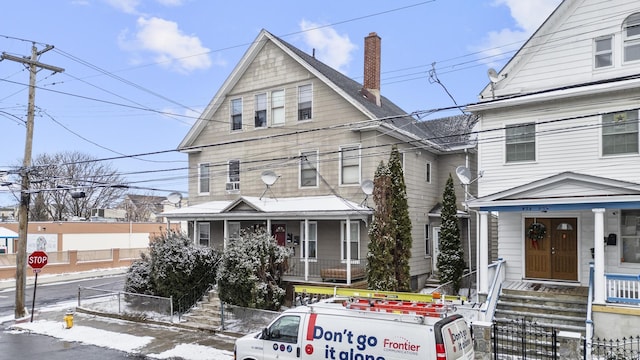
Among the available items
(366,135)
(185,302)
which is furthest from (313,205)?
(185,302)

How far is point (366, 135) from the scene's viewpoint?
20859 millimetres

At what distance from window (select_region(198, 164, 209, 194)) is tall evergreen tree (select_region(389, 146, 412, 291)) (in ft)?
38.1

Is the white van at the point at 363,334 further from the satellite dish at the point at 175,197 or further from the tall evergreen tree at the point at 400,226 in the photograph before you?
the satellite dish at the point at 175,197

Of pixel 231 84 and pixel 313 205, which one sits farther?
pixel 231 84

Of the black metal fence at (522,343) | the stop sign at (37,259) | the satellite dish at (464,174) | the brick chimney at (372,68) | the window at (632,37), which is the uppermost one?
the brick chimney at (372,68)

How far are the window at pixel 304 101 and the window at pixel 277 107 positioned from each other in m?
1.02

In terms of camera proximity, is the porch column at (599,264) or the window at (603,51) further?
the window at (603,51)

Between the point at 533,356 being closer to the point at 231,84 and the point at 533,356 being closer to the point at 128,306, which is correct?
the point at 128,306

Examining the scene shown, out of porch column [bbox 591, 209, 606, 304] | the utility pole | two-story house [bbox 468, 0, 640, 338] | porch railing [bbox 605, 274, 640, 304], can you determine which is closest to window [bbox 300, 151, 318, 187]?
two-story house [bbox 468, 0, 640, 338]

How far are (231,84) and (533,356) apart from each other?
60.9ft

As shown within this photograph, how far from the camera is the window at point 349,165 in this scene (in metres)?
21.0

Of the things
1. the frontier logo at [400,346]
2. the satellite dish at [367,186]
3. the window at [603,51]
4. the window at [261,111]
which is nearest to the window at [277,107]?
the window at [261,111]

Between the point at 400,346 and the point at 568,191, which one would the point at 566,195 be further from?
the point at 400,346

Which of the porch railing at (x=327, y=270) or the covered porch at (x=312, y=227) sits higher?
the covered porch at (x=312, y=227)
